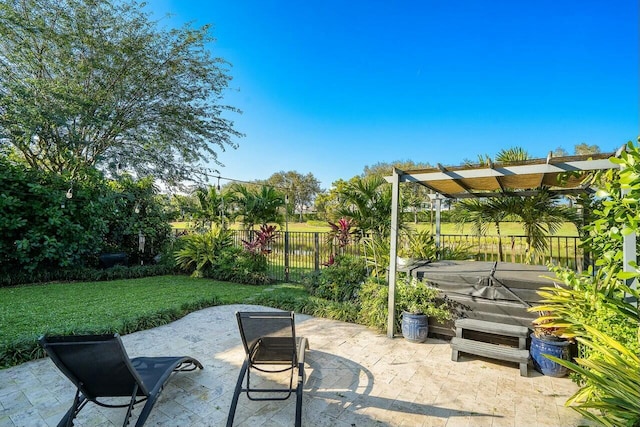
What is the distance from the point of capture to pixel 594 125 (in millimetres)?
14836

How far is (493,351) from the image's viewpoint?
3.67 meters

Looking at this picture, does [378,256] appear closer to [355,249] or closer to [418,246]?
[355,249]

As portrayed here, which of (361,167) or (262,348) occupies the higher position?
(361,167)

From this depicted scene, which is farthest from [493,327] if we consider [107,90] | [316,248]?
[107,90]

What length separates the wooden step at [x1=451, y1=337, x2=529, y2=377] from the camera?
3.51 metres

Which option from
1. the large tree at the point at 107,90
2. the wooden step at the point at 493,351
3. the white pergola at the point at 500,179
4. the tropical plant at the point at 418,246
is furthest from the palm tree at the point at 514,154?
the large tree at the point at 107,90

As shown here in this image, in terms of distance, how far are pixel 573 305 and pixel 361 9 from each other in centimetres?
906

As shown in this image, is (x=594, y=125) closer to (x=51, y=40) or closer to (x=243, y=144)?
(x=243, y=144)

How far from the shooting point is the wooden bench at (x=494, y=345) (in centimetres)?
353

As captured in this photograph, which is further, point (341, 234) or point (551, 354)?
point (341, 234)

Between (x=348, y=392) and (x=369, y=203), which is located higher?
(x=369, y=203)

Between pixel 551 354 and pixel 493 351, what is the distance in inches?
24.0

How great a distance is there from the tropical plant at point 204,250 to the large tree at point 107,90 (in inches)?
153

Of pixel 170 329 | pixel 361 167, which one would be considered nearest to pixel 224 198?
pixel 170 329
